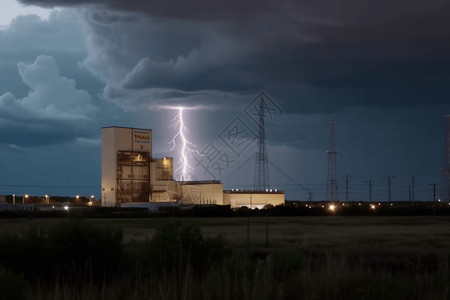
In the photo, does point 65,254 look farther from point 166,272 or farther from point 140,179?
point 140,179

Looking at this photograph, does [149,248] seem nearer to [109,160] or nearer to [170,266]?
[170,266]

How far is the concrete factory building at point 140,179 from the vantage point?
277ft

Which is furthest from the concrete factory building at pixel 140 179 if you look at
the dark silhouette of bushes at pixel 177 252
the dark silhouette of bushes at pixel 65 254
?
the dark silhouette of bushes at pixel 65 254

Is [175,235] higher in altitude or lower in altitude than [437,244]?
higher

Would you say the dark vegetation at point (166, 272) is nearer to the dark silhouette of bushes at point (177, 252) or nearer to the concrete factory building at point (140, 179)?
the dark silhouette of bushes at point (177, 252)

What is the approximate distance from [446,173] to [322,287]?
104m

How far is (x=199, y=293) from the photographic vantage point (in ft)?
45.9

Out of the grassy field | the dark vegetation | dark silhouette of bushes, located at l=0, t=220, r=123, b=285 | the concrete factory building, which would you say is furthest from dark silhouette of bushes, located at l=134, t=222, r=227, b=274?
the concrete factory building

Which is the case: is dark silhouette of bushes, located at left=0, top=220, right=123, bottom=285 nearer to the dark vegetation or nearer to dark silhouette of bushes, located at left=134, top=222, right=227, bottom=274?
the dark vegetation

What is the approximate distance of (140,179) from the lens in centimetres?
8644

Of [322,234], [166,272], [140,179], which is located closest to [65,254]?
[166,272]

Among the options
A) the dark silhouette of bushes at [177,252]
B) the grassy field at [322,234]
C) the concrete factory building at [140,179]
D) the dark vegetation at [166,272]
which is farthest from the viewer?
the concrete factory building at [140,179]

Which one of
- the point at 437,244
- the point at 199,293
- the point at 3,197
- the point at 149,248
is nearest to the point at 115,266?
the point at 149,248

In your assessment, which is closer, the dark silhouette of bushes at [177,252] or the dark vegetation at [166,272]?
the dark vegetation at [166,272]
